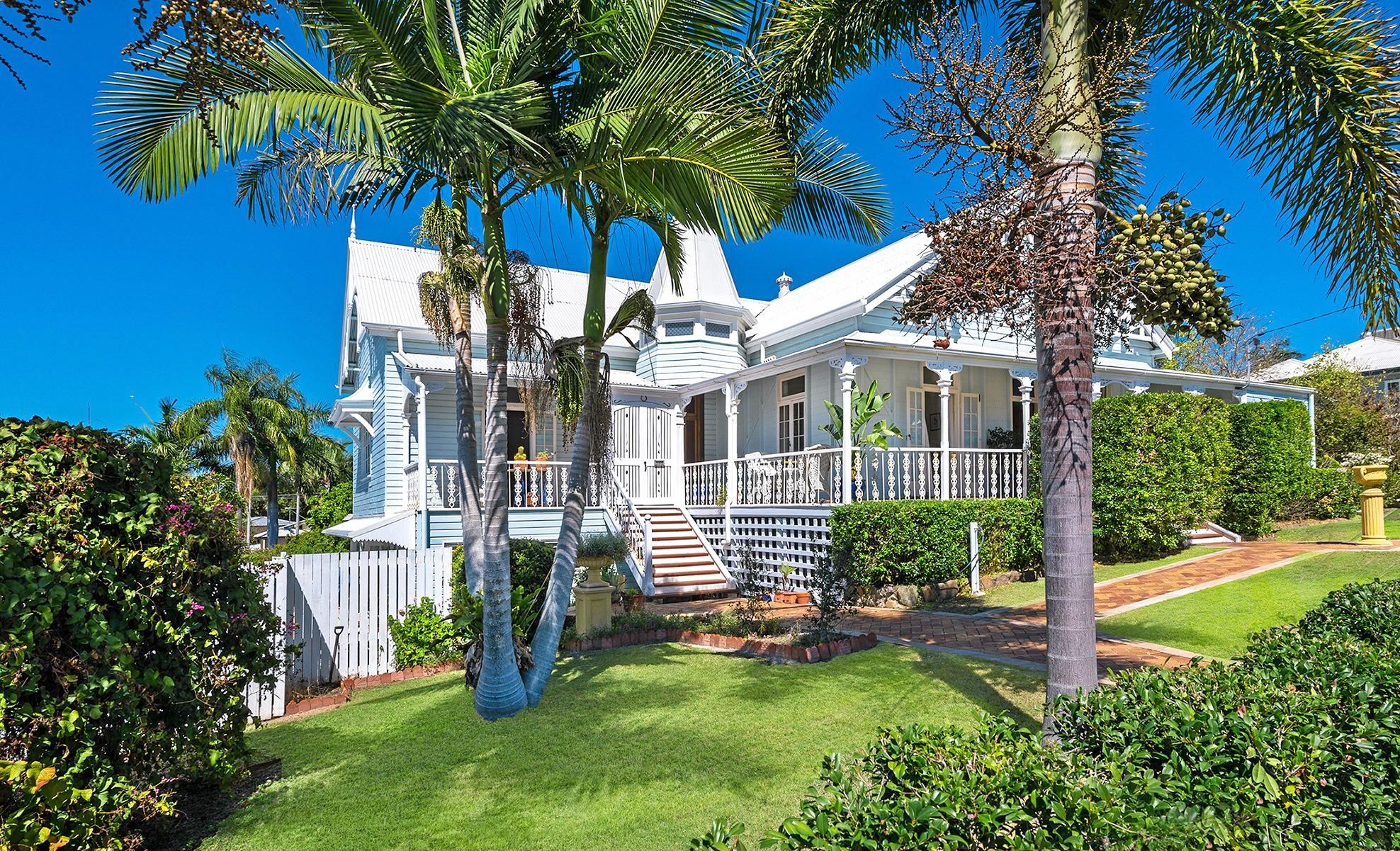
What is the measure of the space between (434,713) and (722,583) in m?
8.58

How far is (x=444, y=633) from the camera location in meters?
9.28

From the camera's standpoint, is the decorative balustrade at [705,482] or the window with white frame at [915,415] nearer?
the decorative balustrade at [705,482]

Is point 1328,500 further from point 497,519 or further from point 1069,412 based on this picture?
point 497,519

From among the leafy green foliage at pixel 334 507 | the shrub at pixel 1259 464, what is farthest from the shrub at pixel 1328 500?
the leafy green foliage at pixel 334 507

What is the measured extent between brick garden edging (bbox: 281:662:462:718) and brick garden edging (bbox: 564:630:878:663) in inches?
61.4

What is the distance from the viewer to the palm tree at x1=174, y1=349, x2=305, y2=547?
97.3 feet

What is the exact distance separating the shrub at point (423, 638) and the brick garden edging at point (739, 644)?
1.41 meters

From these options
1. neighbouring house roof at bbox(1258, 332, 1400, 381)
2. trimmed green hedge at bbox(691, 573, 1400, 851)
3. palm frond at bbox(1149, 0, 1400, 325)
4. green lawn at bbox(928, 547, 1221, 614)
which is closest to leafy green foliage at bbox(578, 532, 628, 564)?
green lawn at bbox(928, 547, 1221, 614)

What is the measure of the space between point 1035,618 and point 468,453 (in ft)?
25.6

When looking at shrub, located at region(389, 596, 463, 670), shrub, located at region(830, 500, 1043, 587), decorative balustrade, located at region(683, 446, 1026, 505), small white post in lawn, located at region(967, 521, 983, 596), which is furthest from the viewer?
decorative balustrade, located at region(683, 446, 1026, 505)

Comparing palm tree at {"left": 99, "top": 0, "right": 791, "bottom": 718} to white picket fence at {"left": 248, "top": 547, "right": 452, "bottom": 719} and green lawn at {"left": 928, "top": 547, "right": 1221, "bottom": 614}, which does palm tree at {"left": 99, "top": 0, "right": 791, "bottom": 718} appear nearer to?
white picket fence at {"left": 248, "top": 547, "right": 452, "bottom": 719}

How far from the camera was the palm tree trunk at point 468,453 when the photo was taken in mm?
7266

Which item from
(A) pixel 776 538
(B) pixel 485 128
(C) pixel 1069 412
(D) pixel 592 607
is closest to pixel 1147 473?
(A) pixel 776 538

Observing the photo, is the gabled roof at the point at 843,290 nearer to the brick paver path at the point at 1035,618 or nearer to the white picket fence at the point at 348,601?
Answer: the brick paver path at the point at 1035,618
